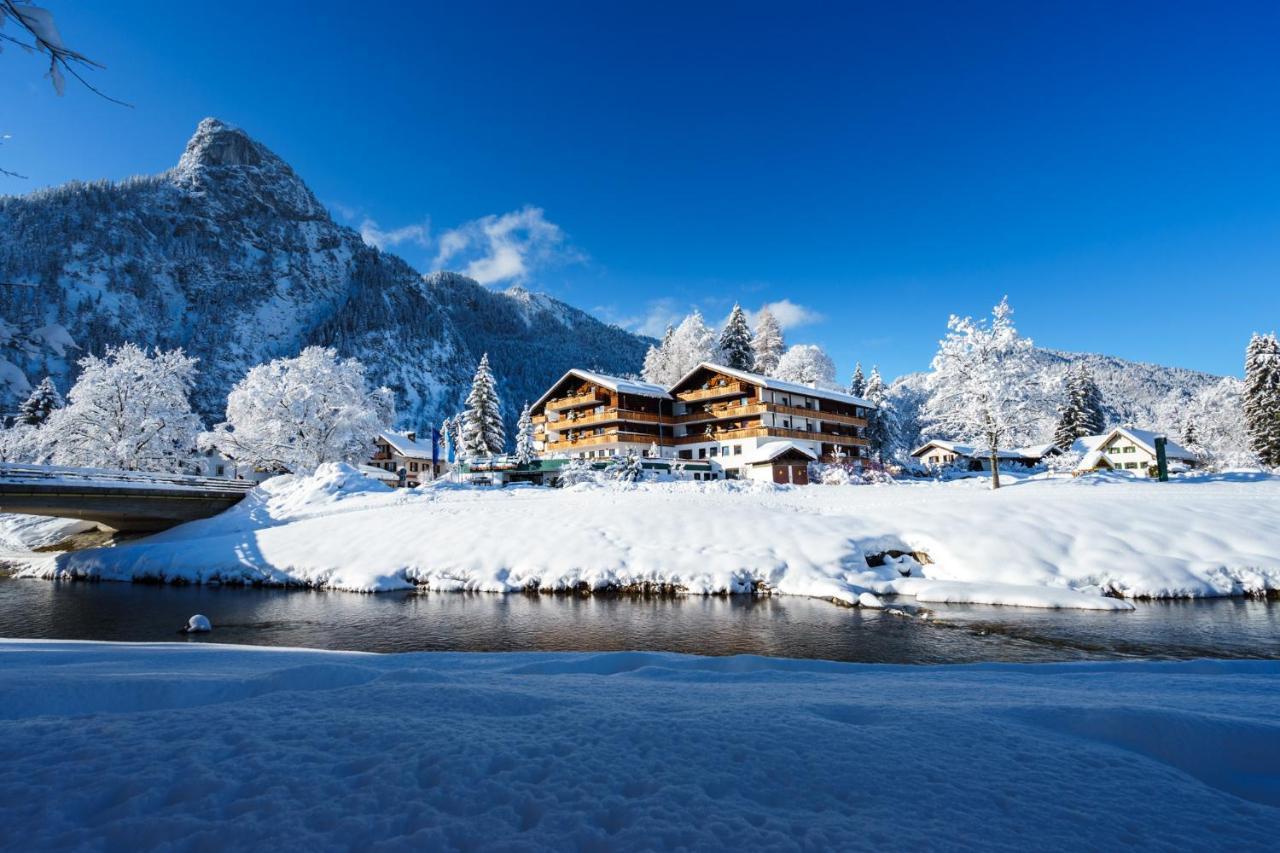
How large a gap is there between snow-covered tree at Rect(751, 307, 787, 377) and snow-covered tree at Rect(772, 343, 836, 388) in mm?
1158

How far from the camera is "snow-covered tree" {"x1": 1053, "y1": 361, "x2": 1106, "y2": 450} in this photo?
6806cm

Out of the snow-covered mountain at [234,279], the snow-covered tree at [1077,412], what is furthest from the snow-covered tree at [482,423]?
the snow-covered mountain at [234,279]

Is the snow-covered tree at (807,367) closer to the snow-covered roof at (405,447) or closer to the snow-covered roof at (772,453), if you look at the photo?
the snow-covered roof at (772,453)

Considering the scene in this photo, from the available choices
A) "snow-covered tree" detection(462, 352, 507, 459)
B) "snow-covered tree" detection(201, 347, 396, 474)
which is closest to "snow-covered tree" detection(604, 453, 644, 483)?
"snow-covered tree" detection(201, 347, 396, 474)

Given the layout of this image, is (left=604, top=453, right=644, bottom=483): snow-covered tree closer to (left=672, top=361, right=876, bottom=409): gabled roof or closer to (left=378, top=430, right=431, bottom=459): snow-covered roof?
(left=672, top=361, right=876, bottom=409): gabled roof

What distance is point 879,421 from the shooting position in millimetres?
66938

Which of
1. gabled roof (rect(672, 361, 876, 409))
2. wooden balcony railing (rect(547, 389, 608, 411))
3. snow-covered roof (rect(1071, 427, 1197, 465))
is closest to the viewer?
gabled roof (rect(672, 361, 876, 409))

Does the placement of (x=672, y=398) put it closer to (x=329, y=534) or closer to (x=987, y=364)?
(x=987, y=364)

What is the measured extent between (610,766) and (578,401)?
186 ft

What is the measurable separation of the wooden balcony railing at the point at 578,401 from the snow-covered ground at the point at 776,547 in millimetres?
27732

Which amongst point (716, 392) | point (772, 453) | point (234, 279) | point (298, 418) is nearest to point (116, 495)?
point (298, 418)

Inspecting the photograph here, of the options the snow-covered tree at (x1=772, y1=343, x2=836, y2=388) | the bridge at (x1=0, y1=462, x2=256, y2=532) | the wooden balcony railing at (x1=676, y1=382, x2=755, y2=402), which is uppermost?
the snow-covered tree at (x1=772, y1=343, x2=836, y2=388)

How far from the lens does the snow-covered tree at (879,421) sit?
65375 mm

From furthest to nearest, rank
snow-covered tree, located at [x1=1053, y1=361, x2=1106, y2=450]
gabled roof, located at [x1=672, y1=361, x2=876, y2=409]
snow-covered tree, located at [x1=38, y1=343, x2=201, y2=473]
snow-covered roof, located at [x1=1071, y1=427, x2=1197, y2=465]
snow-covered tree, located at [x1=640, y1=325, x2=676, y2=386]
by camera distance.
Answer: snow-covered tree, located at [x1=640, y1=325, x2=676, y2=386]
snow-covered tree, located at [x1=1053, y1=361, x2=1106, y2=450]
snow-covered roof, located at [x1=1071, y1=427, x2=1197, y2=465]
gabled roof, located at [x1=672, y1=361, x2=876, y2=409]
snow-covered tree, located at [x1=38, y1=343, x2=201, y2=473]
